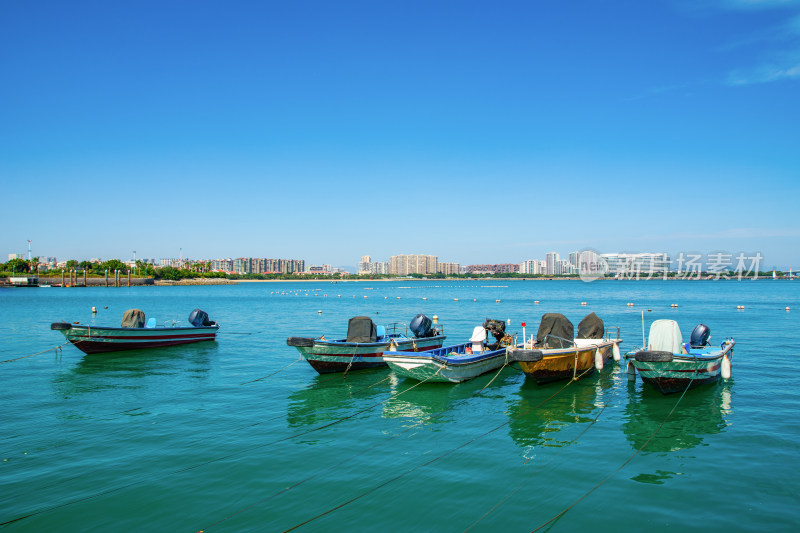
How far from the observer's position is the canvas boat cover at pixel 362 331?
24.6 meters

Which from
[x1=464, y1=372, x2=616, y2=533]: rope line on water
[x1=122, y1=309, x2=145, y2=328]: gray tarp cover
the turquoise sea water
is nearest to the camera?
[x1=464, y1=372, x2=616, y2=533]: rope line on water

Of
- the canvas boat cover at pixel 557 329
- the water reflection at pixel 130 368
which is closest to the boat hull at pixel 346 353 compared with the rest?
the water reflection at pixel 130 368

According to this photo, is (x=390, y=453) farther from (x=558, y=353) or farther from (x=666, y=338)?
(x=666, y=338)

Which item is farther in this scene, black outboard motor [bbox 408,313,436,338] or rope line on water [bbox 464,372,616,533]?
black outboard motor [bbox 408,313,436,338]

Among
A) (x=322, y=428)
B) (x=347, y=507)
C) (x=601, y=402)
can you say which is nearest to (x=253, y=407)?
(x=322, y=428)

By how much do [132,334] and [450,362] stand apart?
20830mm

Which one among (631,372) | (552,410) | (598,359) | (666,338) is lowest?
(552,410)

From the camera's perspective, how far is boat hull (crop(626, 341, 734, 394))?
18281 mm

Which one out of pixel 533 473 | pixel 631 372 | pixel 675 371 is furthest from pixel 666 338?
pixel 533 473

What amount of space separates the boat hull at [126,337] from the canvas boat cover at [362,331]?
48.0ft

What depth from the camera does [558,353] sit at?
2042 cm

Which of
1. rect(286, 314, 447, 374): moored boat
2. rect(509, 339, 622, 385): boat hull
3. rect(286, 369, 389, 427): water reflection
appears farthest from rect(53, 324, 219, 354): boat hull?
rect(509, 339, 622, 385): boat hull

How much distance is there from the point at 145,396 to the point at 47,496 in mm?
9495

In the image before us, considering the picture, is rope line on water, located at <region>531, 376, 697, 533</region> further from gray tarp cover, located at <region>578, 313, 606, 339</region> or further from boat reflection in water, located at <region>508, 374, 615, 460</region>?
gray tarp cover, located at <region>578, 313, 606, 339</region>
